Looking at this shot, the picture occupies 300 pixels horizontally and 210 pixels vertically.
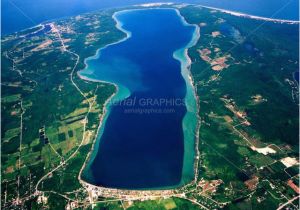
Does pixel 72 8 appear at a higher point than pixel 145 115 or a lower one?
higher

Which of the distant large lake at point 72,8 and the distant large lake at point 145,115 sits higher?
the distant large lake at point 72,8

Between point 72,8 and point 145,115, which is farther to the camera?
point 72,8

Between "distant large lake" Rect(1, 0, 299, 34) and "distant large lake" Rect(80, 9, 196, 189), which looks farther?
"distant large lake" Rect(1, 0, 299, 34)

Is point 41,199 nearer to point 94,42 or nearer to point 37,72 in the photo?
point 37,72

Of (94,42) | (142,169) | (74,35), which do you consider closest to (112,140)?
(142,169)

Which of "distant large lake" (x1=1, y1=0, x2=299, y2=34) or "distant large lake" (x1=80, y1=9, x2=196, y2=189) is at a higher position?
"distant large lake" (x1=1, y1=0, x2=299, y2=34)
